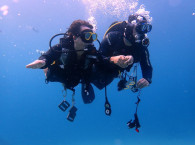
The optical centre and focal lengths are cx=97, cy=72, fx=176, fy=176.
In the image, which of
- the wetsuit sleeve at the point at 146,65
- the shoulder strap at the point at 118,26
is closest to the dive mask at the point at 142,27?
the wetsuit sleeve at the point at 146,65

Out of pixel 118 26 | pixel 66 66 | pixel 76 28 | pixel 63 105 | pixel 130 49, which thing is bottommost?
pixel 63 105

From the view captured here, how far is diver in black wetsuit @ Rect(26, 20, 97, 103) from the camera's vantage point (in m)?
3.75

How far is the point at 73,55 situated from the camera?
3.96 m

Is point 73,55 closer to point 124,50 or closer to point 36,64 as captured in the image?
point 36,64

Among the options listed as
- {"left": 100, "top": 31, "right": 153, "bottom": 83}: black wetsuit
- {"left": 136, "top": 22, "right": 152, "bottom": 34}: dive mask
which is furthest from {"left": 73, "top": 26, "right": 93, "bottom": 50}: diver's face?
{"left": 136, "top": 22, "right": 152, "bottom": 34}: dive mask

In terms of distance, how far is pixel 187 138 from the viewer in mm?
32469

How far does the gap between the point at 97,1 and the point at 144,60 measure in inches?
717

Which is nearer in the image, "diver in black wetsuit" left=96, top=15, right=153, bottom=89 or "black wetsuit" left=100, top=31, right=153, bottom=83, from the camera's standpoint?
"diver in black wetsuit" left=96, top=15, right=153, bottom=89

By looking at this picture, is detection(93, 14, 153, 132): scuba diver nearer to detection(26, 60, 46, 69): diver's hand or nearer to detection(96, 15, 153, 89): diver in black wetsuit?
detection(96, 15, 153, 89): diver in black wetsuit

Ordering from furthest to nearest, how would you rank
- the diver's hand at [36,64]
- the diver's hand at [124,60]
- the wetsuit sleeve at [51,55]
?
1. the wetsuit sleeve at [51,55]
2. the diver's hand at [36,64]
3. the diver's hand at [124,60]

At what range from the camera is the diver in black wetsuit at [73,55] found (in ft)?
12.3

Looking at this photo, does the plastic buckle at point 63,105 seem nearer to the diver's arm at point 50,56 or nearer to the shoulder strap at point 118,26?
the diver's arm at point 50,56

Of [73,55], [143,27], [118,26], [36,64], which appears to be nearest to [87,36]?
[73,55]

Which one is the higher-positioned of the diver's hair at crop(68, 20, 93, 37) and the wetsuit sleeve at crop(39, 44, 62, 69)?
the diver's hair at crop(68, 20, 93, 37)
